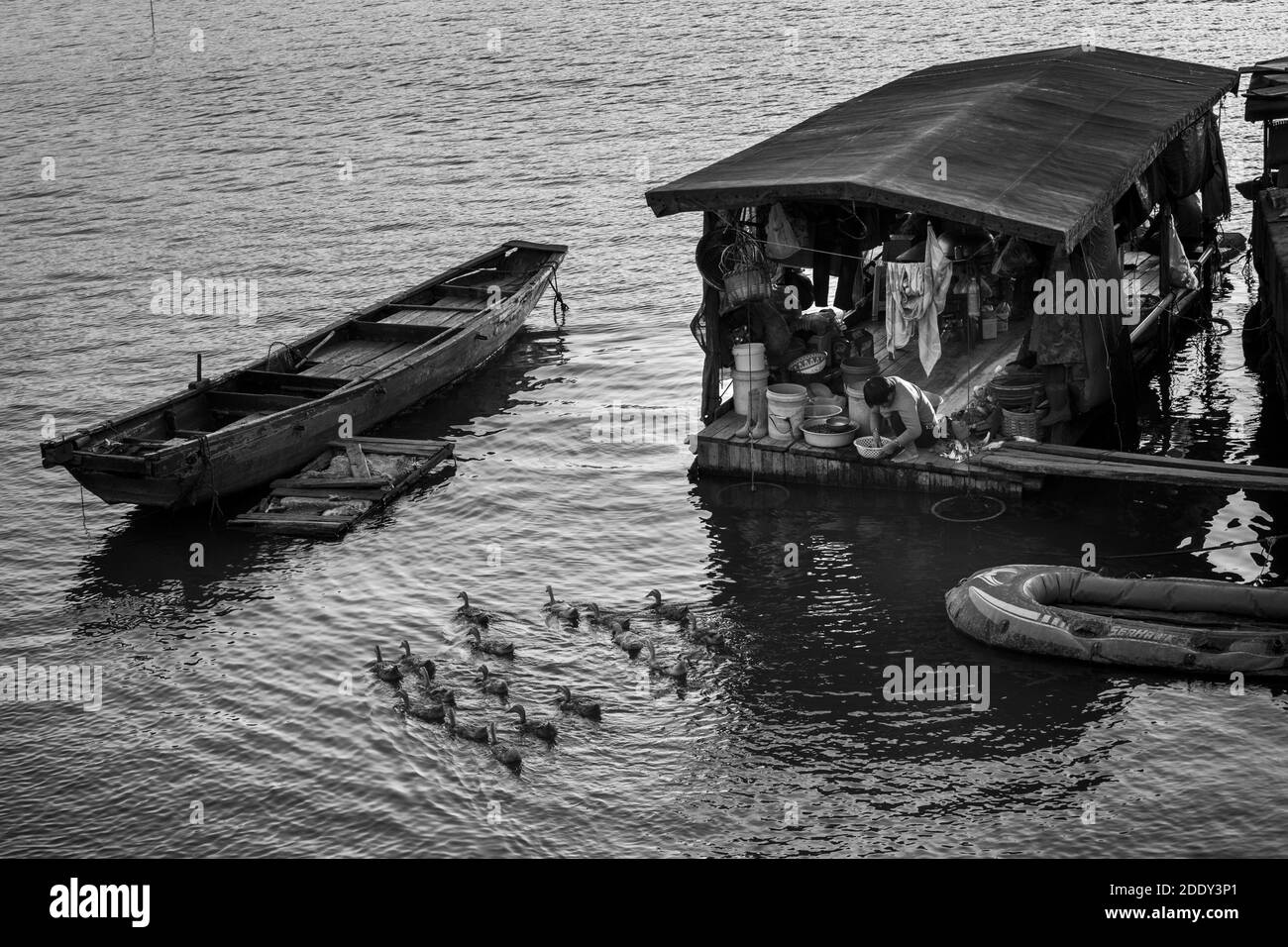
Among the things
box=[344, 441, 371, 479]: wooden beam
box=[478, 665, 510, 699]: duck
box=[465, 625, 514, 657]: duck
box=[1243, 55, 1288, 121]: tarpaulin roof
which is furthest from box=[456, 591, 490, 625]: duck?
box=[1243, 55, 1288, 121]: tarpaulin roof

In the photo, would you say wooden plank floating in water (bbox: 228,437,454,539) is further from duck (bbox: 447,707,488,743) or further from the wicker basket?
the wicker basket

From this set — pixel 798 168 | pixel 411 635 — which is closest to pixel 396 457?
pixel 411 635

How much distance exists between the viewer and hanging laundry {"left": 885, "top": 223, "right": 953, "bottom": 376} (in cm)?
1839

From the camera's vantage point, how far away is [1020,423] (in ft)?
60.2

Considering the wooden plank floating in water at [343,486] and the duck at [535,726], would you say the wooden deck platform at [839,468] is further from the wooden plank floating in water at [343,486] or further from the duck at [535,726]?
the duck at [535,726]

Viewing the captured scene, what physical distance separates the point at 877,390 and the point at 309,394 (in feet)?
30.0

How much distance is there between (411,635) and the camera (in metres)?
16.6

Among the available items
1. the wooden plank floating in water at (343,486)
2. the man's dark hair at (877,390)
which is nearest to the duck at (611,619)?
the man's dark hair at (877,390)

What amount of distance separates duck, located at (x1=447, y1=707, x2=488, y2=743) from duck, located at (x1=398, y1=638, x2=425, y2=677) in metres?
1.23

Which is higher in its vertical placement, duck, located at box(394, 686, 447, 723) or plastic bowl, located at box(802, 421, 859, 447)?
plastic bowl, located at box(802, 421, 859, 447)

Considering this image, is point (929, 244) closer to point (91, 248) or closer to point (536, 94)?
point (91, 248)

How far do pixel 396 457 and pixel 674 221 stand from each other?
51.8 ft

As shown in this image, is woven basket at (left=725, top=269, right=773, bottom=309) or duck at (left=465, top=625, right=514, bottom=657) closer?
→ duck at (left=465, top=625, right=514, bottom=657)
